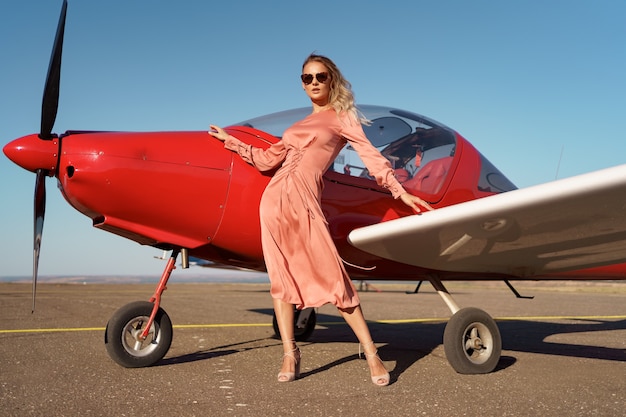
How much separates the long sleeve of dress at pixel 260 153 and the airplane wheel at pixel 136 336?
3.97 feet

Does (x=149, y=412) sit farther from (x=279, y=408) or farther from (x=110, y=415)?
(x=279, y=408)

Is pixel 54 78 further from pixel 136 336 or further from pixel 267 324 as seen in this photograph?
pixel 267 324

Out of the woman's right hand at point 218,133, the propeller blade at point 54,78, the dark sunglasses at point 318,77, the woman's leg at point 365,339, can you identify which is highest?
the dark sunglasses at point 318,77

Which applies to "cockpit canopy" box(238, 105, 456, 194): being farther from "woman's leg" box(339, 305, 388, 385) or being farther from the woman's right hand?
"woman's leg" box(339, 305, 388, 385)

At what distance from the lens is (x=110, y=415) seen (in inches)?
93.9

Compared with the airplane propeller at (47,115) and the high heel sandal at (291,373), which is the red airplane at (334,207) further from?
the high heel sandal at (291,373)

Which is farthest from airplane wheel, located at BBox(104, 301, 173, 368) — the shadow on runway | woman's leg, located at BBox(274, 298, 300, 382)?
woman's leg, located at BBox(274, 298, 300, 382)

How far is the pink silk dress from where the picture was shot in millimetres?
3193

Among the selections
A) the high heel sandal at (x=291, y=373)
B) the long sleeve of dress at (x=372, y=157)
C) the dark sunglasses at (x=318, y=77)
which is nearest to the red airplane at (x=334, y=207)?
the long sleeve of dress at (x=372, y=157)

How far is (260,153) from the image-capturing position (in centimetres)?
359

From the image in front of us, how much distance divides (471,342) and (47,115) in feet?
10.6

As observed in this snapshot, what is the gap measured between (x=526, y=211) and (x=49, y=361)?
133 inches

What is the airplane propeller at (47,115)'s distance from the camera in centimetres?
342

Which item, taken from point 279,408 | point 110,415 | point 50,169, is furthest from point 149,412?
point 50,169
